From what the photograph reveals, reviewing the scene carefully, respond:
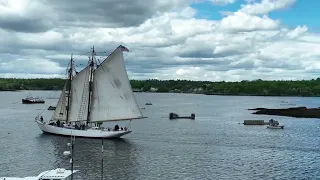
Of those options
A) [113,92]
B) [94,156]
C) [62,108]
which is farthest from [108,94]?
[94,156]

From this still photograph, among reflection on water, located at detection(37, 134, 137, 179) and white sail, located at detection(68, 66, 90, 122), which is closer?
reflection on water, located at detection(37, 134, 137, 179)

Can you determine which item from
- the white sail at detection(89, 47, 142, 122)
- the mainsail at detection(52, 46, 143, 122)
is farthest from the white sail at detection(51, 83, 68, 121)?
the white sail at detection(89, 47, 142, 122)

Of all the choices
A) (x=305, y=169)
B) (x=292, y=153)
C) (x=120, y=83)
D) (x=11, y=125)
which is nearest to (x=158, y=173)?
(x=305, y=169)

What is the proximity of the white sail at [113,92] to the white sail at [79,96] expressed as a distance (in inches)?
119

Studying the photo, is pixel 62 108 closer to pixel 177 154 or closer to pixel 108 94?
pixel 108 94

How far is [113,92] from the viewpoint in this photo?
9600cm

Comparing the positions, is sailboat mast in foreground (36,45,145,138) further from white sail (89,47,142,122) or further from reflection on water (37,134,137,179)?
reflection on water (37,134,137,179)

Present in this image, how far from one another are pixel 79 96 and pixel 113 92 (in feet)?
30.9

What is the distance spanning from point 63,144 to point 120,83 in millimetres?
16978

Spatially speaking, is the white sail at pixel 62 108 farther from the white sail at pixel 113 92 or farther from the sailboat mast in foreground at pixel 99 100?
the white sail at pixel 113 92

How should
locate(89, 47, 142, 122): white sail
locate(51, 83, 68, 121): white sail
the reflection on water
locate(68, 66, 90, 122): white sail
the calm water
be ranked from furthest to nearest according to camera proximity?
locate(51, 83, 68, 121): white sail, locate(68, 66, 90, 122): white sail, locate(89, 47, 142, 122): white sail, the calm water, the reflection on water

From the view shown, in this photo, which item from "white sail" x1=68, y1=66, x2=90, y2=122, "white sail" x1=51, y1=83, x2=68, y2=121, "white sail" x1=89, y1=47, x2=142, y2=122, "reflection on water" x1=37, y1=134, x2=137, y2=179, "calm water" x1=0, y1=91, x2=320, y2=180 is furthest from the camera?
"white sail" x1=51, y1=83, x2=68, y2=121

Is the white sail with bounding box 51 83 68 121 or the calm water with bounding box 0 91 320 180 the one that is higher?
the white sail with bounding box 51 83 68 121

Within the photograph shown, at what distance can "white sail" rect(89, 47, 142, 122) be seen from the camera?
95.4 meters
